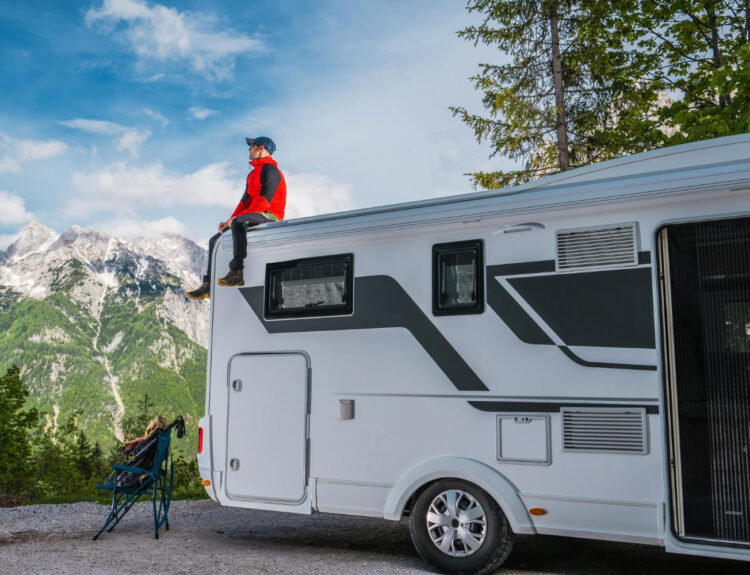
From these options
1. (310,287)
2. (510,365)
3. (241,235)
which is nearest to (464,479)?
(510,365)

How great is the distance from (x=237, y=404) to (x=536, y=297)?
278 centimetres

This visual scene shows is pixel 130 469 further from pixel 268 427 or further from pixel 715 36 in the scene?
pixel 715 36

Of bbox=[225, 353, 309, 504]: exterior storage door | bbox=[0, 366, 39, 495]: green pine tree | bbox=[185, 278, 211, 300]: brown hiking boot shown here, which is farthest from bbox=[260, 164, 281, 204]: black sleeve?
bbox=[0, 366, 39, 495]: green pine tree

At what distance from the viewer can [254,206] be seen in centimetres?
682

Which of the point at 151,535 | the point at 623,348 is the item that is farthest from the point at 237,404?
the point at 623,348

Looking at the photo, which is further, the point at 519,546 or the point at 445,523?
the point at 519,546

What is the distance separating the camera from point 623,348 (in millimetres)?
4777

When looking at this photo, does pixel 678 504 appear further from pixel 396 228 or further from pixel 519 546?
pixel 396 228

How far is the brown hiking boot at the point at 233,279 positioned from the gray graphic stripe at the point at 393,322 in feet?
1.76

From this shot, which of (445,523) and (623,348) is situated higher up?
(623,348)

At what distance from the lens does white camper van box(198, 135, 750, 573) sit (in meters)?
4.53

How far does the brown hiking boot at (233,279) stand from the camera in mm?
6395

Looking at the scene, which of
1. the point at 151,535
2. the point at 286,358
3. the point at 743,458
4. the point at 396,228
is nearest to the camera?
the point at 743,458

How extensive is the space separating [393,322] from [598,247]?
1.64m
